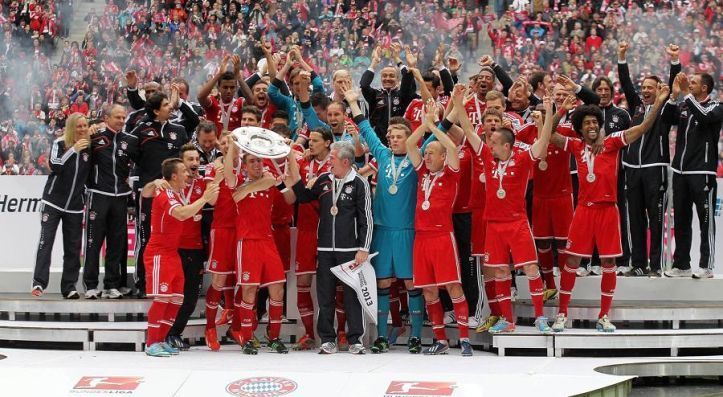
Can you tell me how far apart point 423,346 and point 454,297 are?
794 mm

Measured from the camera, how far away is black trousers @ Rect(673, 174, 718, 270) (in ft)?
36.2

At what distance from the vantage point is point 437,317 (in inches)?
386

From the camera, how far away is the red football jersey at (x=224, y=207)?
397 inches

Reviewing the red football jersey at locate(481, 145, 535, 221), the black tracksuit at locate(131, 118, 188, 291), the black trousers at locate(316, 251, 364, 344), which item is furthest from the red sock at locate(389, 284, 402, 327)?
the black tracksuit at locate(131, 118, 188, 291)

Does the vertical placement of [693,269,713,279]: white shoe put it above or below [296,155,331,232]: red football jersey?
below

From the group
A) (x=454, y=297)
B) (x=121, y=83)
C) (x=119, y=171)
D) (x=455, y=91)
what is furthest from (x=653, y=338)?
(x=121, y=83)

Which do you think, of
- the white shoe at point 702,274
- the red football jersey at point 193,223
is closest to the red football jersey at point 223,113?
the red football jersey at point 193,223

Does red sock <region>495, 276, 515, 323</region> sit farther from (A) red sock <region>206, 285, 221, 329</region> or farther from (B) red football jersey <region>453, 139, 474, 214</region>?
(A) red sock <region>206, 285, 221, 329</region>

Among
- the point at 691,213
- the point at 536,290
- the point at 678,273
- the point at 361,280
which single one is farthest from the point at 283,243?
the point at 691,213

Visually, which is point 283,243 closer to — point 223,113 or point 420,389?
point 223,113

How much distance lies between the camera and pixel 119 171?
11.0 m

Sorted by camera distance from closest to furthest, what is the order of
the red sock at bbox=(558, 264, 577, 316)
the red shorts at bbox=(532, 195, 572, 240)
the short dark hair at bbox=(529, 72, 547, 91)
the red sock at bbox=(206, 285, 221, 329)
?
1. the red sock at bbox=(558, 264, 577, 316)
2. the red sock at bbox=(206, 285, 221, 329)
3. the red shorts at bbox=(532, 195, 572, 240)
4. the short dark hair at bbox=(529, 72, 547, 91)

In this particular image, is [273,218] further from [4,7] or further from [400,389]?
[4,7]

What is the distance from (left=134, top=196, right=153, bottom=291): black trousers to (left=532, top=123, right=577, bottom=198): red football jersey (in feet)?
11.8
